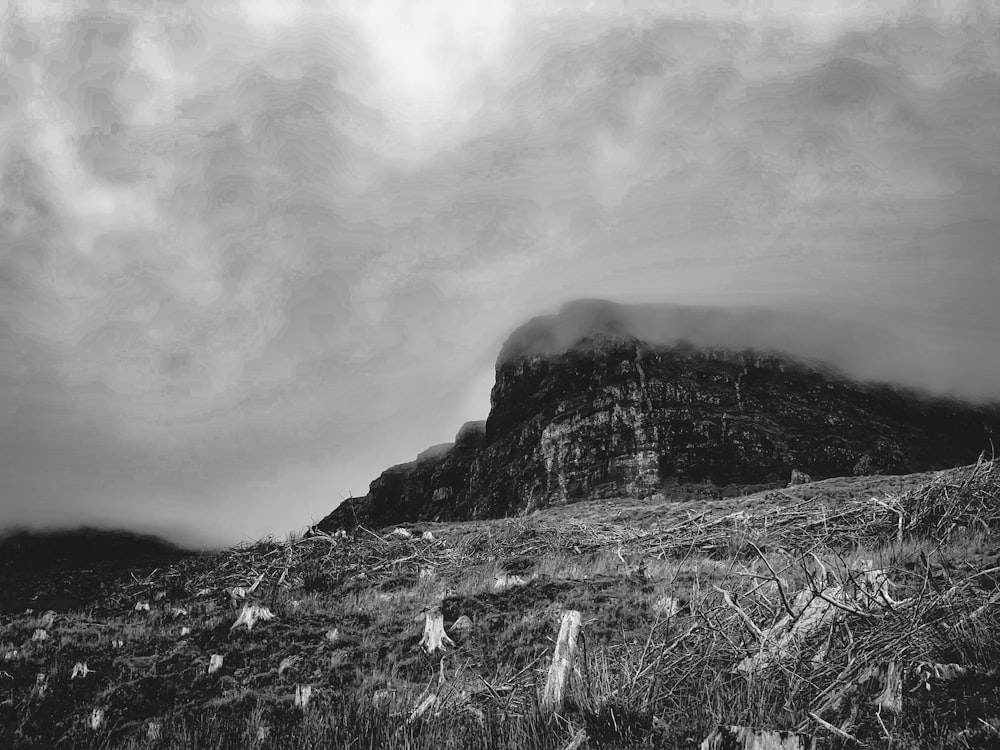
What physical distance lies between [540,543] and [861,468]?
76.0 meters

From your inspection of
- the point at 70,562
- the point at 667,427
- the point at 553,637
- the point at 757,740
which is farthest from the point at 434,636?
the point at 667,427

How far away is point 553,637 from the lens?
722 cm

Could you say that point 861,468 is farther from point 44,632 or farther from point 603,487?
point 44,632

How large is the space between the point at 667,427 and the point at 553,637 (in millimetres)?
110891

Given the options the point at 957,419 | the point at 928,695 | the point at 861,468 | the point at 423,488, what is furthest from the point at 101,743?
the point at 957,419

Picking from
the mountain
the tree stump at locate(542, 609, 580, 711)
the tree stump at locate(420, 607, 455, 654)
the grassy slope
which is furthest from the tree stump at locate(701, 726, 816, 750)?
the mountain

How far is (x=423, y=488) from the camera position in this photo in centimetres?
14612

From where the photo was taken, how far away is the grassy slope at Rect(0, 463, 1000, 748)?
336 centimetres

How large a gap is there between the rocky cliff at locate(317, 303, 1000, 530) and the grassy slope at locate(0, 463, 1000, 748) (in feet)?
257

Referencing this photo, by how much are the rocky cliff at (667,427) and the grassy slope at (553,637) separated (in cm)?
7818

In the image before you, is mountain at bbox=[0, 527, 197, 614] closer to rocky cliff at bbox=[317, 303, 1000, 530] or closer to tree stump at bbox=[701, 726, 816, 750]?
tree stump at bbox=[701, 726, 816, 750]

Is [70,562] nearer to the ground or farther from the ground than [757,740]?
nearer to the ground

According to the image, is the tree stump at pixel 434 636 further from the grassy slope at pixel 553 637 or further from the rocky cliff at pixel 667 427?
the rocky cliff at pixel 667 427

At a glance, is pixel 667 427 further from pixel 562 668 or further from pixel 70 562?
pixel 562 668
